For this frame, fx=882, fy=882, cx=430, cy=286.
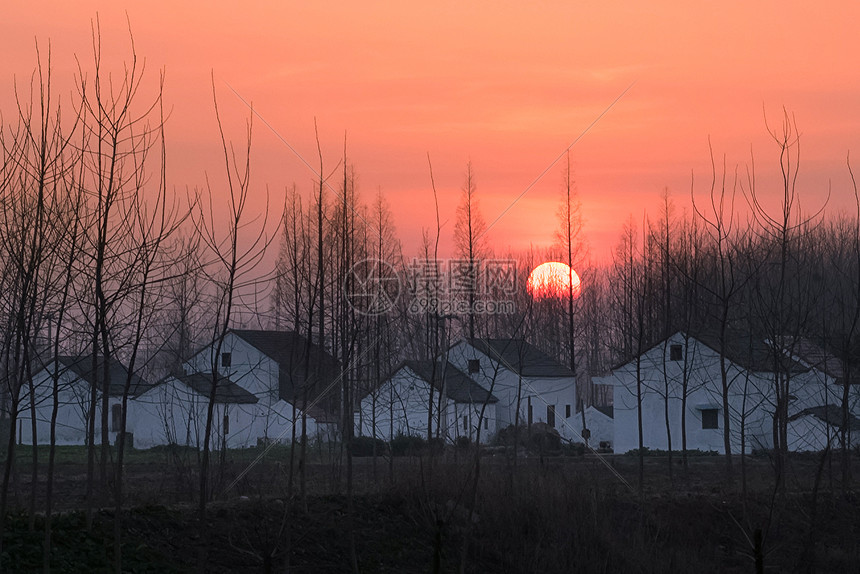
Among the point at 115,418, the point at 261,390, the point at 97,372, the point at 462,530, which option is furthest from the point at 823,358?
the point at 115,418

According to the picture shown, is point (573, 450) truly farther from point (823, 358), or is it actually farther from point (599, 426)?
point (823, 358)

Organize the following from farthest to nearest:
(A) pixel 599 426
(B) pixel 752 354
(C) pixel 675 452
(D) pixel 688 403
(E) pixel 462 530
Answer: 1. (A) pixel 599 426
2. (D) pixel 688 403
3. (C) pixel 675 452
4. (B) pixel 752 354
5. (E) pixel 462 530

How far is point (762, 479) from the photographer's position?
19781 mm

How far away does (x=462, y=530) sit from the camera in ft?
42.8

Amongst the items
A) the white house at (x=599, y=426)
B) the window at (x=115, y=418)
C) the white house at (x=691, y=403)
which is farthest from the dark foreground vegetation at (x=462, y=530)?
the window at (x=115, y=418)

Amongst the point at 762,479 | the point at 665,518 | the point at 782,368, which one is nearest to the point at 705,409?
the point at 762,479

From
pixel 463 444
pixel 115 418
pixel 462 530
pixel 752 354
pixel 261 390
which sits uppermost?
pixel 261 390

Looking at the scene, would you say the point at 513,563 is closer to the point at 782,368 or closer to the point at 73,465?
the point at 782,368

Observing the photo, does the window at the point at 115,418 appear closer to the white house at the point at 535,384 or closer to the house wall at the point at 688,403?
the white house at the point at 535,384

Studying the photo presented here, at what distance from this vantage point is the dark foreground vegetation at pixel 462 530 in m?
10.1

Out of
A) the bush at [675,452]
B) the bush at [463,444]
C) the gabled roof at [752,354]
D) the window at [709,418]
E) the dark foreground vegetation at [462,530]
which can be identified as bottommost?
the dark foreground vegetation at [462,530]

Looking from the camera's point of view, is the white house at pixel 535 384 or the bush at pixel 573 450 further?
the white house at pixel 535 384

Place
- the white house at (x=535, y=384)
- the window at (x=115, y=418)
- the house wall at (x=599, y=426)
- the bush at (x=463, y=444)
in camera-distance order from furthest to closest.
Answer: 1. the white house at (x=535, y=384)
2. the window at (x=115, y=418)
3. the house wall at (x=599, y=426)
4. the bush at (x=463, y=444)

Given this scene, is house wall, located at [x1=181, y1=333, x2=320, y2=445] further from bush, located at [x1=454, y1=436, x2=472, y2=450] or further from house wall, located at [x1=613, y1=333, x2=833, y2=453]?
house wall, located at [x1=613, y1=333, x2=833, y2=453]
